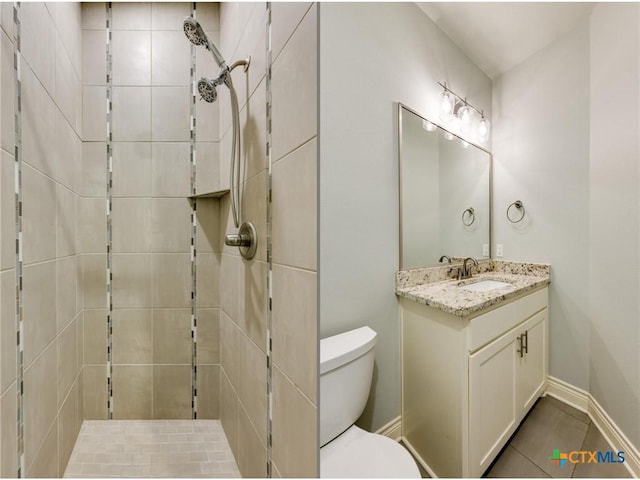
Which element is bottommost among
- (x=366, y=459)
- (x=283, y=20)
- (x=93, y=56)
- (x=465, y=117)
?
(x=366, y=459)

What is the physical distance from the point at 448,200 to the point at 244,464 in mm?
1210

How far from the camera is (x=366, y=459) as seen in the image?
2.61 feet

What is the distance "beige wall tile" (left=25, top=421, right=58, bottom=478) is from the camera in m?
0.89

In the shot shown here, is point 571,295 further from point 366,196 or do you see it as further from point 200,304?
point 200,304

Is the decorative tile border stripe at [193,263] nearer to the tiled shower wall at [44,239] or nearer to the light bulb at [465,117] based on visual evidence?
the tiled shower wall at [44,239]

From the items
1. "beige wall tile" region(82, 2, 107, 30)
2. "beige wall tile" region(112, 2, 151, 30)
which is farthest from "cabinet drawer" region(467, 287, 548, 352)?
"beige wall tile" region(82, 2, 107, 30)

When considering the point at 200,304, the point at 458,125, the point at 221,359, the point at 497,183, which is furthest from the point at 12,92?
the point at 497,183

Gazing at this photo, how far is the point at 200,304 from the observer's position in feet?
4.46

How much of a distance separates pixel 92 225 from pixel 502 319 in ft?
5.47

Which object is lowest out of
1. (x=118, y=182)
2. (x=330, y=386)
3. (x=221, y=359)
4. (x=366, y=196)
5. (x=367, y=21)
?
(x=221, y=359)

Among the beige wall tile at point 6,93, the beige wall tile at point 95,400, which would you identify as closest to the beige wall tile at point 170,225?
the beige wall tile at point 6,93

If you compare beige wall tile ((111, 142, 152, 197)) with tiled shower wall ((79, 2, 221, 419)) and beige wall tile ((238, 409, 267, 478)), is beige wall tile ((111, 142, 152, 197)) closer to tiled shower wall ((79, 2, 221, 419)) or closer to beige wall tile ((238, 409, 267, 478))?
tiled shower wall ((79, 2, 221, 419))

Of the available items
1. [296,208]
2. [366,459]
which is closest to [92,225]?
[296,208]

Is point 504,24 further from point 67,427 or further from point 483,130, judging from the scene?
point 67,427
